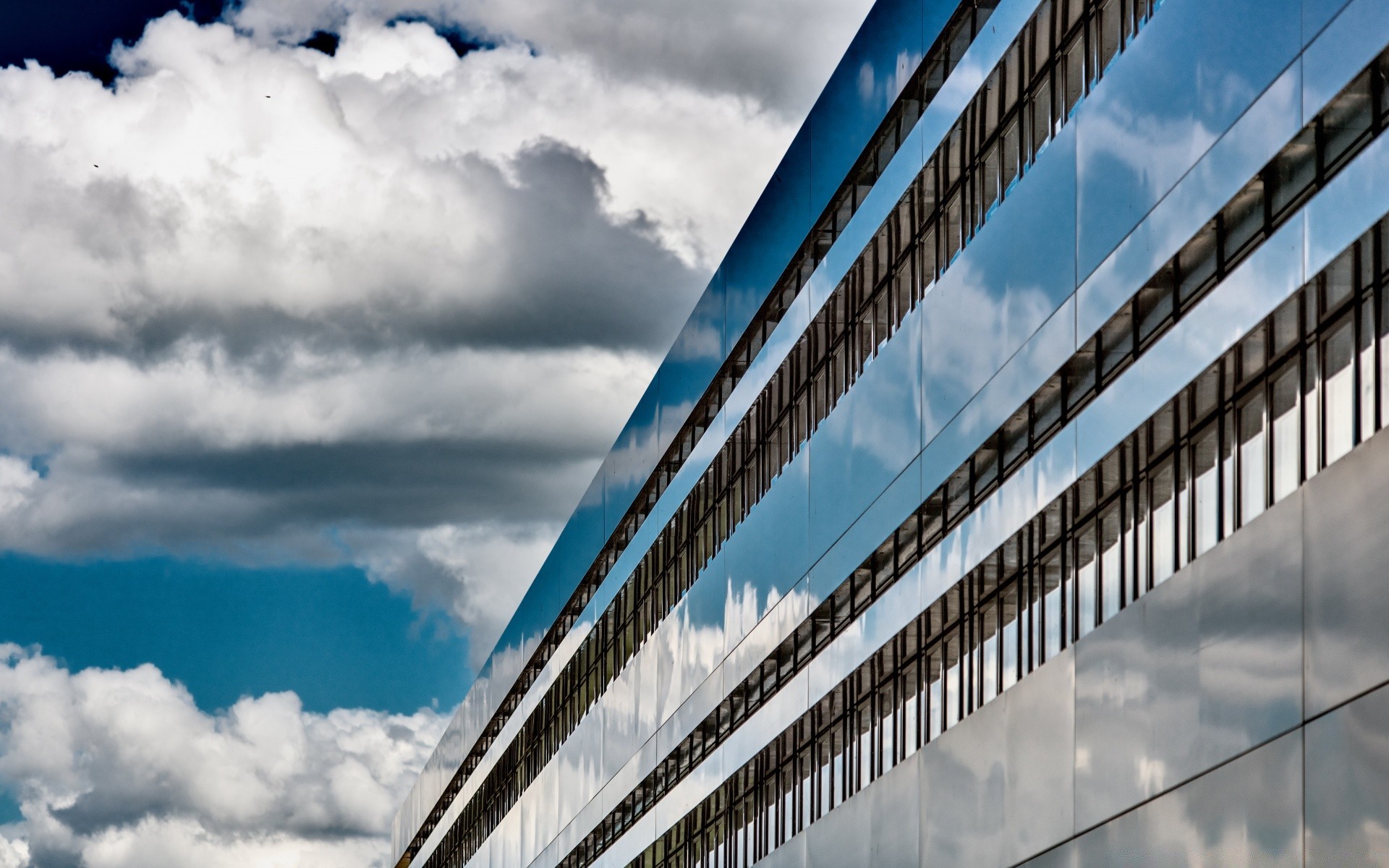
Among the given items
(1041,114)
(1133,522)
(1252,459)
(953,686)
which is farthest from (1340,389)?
(953,686)

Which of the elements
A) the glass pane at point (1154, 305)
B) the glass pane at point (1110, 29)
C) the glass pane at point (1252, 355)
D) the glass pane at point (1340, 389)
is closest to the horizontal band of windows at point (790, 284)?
the glass pane at point (1110, 29)

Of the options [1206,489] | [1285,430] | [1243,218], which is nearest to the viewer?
[1285,430]

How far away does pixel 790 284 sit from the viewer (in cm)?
4003

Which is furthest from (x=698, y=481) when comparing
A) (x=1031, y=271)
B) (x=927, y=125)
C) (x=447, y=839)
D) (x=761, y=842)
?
(x=447, y=839)

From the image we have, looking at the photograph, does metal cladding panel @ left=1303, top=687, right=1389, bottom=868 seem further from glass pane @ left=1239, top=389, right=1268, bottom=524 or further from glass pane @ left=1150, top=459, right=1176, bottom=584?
glass pane @ left=1150, top=459, right=1176, bottom=584

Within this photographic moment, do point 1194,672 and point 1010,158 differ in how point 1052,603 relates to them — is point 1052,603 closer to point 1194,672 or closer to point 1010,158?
point 1194,672

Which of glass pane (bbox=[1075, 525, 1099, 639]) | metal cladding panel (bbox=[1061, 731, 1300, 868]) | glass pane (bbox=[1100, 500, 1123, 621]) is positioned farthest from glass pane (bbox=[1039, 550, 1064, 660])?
metal cladding panel (bbox=[1061, 731, 1300, 868])

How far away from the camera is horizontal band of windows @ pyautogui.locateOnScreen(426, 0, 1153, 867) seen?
89.0ft

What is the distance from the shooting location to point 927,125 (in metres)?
31.7

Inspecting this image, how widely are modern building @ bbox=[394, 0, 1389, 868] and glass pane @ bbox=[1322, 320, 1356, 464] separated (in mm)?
47

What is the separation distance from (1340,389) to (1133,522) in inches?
189

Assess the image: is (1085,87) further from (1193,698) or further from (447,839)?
(447,839)

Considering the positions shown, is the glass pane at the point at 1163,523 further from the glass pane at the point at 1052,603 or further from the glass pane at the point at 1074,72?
the glass pane at the point at 1074,72

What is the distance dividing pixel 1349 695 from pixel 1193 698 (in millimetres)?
3228
